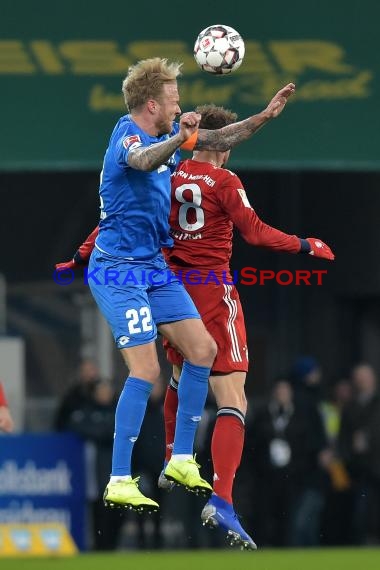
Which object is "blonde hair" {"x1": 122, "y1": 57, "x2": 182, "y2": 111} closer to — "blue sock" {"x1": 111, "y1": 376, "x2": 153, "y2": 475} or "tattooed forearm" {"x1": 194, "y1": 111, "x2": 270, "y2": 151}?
"tattooed forearm" {"x1": 194, "y1": 111, "x2": 270, "y2": 151}

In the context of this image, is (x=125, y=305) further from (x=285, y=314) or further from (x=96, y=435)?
(x=285, y=314)

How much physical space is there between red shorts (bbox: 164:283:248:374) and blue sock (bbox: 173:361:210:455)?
0.79 ft

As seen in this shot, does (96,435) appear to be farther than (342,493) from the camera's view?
No

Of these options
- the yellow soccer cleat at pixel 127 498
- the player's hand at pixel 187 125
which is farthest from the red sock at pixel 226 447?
the player's hand at pixel 187 125

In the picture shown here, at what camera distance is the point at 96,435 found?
14.5 m

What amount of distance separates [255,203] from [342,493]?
3.73 meters

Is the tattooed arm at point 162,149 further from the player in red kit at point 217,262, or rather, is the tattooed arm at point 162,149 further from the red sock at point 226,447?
the red sock at point 226,447

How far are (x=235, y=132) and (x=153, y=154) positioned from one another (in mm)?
785

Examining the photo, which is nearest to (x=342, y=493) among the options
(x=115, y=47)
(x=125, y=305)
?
(x=115, y=47)

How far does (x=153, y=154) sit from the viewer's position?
810 cm

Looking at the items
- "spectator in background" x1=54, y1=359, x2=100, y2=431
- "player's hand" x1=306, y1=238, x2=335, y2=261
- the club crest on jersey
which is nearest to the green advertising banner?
"spectator in background" x1=54, y1=359, x2=100, y2=431

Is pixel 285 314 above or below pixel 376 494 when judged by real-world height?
above

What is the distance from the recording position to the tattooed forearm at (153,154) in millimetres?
8008

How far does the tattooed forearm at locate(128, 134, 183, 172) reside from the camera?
26.3ft
